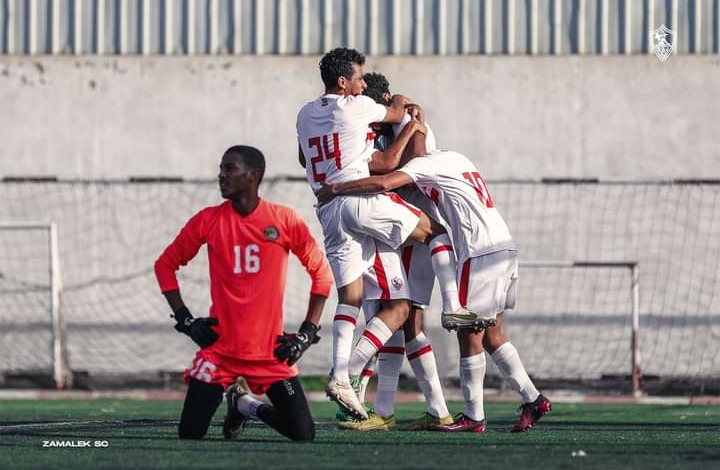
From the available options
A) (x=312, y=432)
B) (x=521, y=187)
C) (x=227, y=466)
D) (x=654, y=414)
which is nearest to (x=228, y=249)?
(x=312, y=432)

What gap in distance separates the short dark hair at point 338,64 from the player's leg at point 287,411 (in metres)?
2.14

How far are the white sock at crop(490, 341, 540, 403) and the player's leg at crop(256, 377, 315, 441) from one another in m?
1.50

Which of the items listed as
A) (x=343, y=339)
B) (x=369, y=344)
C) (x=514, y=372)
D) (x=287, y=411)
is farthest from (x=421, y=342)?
(x=287, y=411)

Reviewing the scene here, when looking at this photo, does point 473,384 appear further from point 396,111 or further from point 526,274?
point 526,274

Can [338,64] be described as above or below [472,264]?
above

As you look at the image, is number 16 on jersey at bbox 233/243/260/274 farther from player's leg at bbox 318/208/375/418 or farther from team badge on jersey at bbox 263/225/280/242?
player's leg at bbox 318/208/375/418

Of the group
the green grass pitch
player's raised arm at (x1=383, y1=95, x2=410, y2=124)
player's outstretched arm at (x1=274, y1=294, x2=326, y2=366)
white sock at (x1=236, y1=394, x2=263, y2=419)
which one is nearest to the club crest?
the green grass pitch

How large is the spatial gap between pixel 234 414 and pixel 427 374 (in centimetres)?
163

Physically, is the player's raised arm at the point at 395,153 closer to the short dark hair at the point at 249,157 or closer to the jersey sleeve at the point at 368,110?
the jersey sleeve at the point at 368,110

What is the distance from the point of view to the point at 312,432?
22.4ft

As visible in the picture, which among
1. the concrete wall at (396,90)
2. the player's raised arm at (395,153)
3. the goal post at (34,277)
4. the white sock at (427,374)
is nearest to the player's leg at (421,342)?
the white sock at (427,374)

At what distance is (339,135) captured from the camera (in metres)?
8.03

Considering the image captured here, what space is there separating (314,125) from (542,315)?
7387 millimetres

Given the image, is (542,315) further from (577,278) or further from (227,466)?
(227,466)
